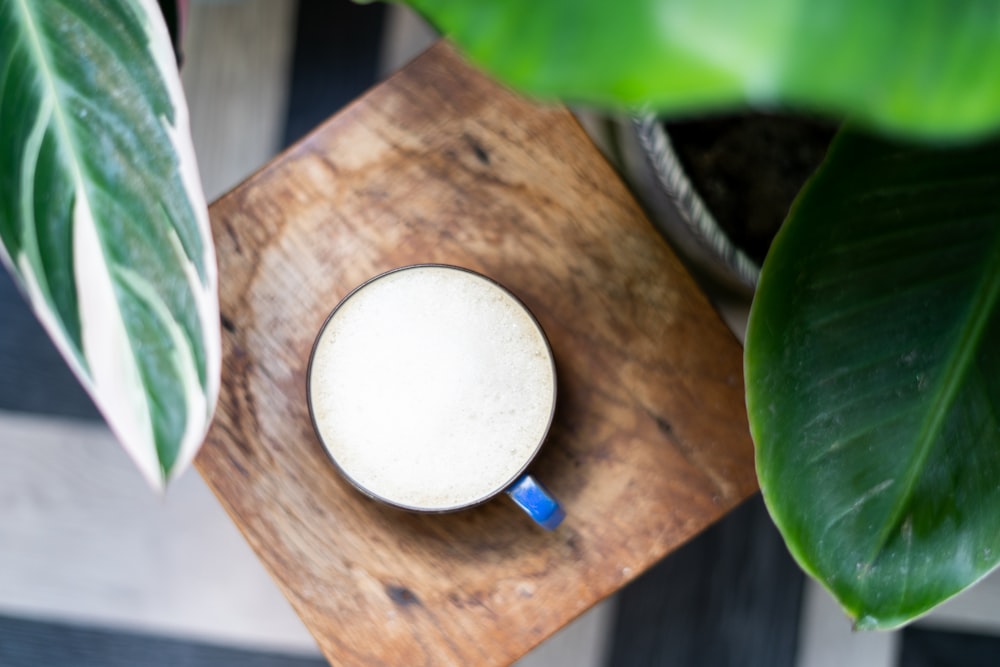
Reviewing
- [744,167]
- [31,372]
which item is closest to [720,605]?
[744,167]

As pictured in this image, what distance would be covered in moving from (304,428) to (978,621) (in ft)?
2.56

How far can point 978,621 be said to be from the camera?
0.92 meters

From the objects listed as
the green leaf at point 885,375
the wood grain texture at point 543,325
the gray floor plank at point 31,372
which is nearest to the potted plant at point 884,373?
the green leaf at point 885,375

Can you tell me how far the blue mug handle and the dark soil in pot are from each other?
27 cm

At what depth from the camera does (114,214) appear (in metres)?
0.40

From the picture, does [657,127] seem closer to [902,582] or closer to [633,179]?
[633,179]

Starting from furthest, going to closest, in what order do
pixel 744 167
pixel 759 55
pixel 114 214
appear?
pixel 744 167, pixel 114 214, pixel 759 55

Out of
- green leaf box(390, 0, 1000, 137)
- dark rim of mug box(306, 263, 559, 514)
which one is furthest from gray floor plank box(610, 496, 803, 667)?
green leaf box(390, 0, 1000, 137)

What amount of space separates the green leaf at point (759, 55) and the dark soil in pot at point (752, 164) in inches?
17.6

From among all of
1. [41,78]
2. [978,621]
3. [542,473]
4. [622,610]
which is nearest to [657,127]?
[542,473]

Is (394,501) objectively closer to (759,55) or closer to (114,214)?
(114,214)

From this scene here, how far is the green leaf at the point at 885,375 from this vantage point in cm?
40

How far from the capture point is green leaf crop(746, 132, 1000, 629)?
40 cm

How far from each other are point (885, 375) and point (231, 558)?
737 millimetres
